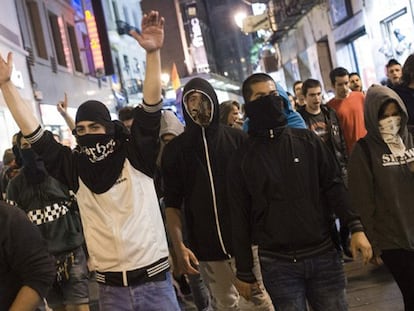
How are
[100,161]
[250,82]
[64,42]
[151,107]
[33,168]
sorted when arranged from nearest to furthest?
[151,107], [100,161], [250,82], [33,168], [64,42]

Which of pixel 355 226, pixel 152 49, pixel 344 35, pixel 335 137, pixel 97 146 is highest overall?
pixel 344 35

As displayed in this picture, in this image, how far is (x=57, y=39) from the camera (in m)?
19.0

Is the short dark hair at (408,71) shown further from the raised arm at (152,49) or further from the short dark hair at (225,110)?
the raised arm at (152,49)

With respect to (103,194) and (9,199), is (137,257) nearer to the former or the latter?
(103,194)

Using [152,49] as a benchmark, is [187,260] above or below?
below

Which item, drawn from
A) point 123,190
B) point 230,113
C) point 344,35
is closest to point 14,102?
point 123,190

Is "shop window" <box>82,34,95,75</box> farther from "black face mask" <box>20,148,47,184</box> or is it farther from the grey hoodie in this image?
the grey hoodie

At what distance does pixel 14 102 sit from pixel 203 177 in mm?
1458

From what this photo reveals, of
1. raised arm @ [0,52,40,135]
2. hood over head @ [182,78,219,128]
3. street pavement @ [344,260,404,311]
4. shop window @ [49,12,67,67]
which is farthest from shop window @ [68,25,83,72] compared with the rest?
raised arm @ [0,52,40,135]

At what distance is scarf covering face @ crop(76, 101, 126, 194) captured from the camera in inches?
135

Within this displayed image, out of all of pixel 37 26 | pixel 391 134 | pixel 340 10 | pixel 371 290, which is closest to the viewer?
pixel 391 134

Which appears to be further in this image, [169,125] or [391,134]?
[169,125]

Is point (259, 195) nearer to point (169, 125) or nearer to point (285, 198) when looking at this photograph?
point (285, 198)

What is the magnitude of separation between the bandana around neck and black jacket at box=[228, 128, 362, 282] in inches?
28.9
